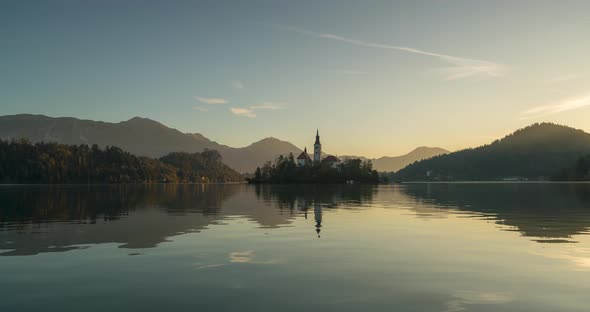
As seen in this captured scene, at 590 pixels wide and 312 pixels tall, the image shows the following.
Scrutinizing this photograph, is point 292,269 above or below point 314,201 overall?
below

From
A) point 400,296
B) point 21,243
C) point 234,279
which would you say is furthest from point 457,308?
point 21,243

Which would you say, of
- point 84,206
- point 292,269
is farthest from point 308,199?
point 292,269

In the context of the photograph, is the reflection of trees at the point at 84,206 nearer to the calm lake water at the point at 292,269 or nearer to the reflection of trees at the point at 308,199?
the calm lake water at the point at 292,269

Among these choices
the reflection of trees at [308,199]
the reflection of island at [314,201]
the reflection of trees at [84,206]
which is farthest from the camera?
the reflection of trees at [308,199]

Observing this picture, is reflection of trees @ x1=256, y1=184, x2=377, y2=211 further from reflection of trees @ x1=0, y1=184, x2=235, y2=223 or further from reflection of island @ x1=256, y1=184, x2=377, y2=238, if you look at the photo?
reflection of trees @ x1=0, y1=184, x2=235, y2=223

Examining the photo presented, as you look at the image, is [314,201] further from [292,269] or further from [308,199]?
[292,269]

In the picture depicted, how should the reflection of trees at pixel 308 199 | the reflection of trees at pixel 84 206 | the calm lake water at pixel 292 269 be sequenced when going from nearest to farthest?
the calm lake water at pixel 292 269
the reflection of trees at pixel 84 206
the reflection of trees at pixel 308 199

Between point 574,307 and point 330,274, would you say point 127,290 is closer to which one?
point 330,274

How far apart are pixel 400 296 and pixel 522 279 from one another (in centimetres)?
625

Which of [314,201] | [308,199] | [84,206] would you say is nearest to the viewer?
[84,206]

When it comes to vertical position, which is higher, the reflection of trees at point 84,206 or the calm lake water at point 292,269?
the reflection of trees at point 84,206

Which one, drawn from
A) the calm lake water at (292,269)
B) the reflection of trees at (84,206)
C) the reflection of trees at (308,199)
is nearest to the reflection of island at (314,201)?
the reflection of trees at (308,199)

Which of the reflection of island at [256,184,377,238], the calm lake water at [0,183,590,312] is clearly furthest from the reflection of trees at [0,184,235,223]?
the reflection of island at [256,184,377,238]

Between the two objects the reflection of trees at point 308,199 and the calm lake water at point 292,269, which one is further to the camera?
the reflection of trees at point 308,199
